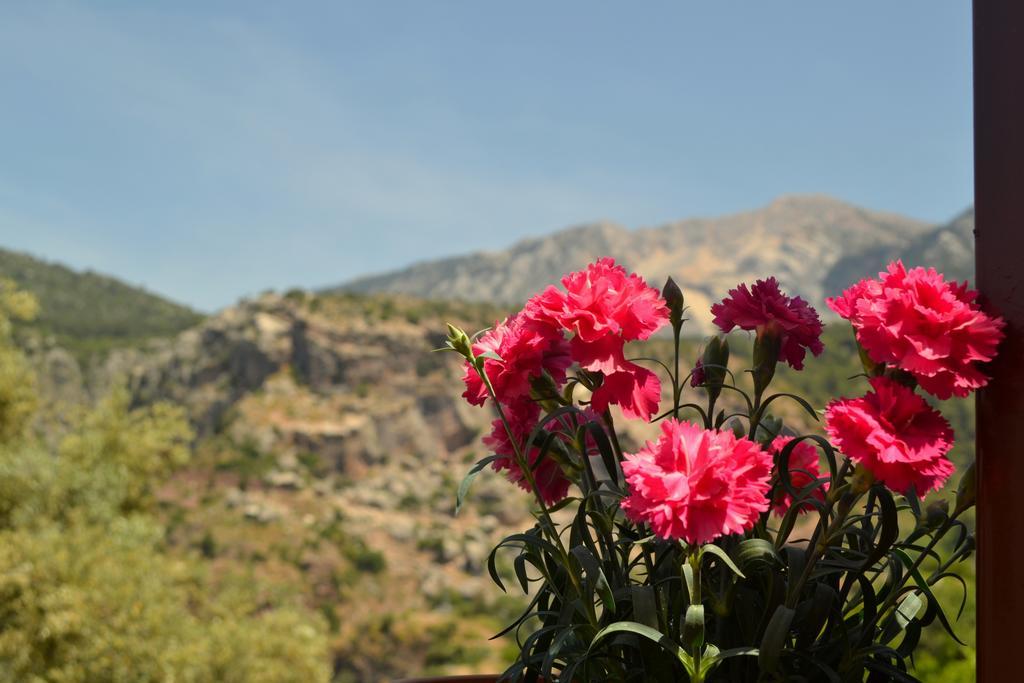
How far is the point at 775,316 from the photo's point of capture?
896mm

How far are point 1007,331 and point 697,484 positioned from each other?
309mm

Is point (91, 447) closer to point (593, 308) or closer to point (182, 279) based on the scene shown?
point (593, 308)


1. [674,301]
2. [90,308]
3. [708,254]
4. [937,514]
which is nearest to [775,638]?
[937,514]

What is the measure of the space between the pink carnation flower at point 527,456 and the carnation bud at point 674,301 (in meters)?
0.17

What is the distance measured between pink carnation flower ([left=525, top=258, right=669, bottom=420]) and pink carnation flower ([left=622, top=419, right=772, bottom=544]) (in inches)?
3.6

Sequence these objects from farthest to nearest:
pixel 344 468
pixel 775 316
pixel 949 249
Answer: pixel 949 249
pixel 344 468
pixel 775 316

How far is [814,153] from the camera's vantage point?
81.3 meters

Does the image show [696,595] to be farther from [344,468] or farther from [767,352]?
[344,468]

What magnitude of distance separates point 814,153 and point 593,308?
3435 inches

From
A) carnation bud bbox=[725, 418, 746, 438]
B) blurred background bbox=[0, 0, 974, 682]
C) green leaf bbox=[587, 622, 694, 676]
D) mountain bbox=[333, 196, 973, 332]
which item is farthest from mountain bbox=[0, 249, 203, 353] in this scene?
mountain bbox=[333, 196, 973, 332]

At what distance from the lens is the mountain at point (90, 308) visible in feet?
94.9

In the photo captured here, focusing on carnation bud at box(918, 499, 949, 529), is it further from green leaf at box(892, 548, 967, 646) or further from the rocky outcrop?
the rocky outcrop

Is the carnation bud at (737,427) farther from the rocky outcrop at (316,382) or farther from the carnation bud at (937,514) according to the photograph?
the rocky outcrop at (316,382)

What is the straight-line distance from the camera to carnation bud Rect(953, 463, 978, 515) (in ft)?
2.58
